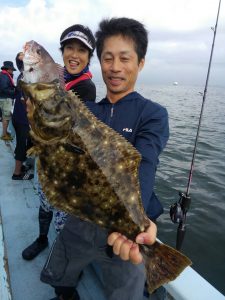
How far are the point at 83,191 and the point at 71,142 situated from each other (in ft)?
1.41

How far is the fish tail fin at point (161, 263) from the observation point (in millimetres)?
2461

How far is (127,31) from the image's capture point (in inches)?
127

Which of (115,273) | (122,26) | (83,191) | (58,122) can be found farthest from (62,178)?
(122,26)

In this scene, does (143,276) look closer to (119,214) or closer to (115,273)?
(115,273)

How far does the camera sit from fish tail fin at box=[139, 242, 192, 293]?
2.46m

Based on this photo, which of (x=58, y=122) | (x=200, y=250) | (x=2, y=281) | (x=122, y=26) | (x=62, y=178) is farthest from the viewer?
(x=200, y=250)

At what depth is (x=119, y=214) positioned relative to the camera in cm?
246

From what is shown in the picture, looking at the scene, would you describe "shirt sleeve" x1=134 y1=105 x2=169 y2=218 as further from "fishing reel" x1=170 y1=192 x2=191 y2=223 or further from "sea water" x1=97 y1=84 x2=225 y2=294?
"sea water" x1=97 y1=84 x2=225 y2=294

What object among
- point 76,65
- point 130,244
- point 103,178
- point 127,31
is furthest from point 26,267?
point 127,31

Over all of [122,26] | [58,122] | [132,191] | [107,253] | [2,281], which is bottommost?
[2,281]

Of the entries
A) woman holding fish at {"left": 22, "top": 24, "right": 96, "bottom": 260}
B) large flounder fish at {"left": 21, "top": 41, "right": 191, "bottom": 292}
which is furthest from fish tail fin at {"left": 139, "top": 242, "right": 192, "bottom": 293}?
woman holding fish at {"left": 22, "top": 24, "right": 96, "bottom": 260}

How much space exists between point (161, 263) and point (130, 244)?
345mm

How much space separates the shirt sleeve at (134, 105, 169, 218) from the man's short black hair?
2.30 feet

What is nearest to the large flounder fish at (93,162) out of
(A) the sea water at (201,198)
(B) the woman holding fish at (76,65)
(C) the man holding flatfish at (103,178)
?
(C) the man holding flatfish at (103,178)
